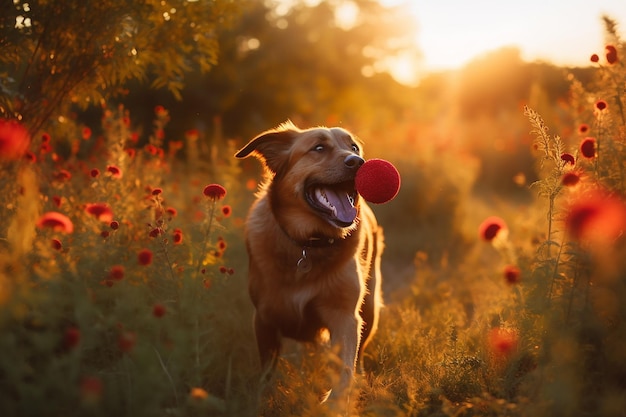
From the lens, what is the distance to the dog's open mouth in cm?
364

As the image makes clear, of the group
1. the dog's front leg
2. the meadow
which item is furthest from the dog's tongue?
the meadow

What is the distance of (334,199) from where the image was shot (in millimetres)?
3783

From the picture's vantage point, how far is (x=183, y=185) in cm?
675

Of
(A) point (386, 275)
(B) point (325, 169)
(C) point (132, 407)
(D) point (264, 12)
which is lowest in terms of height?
(A) point (386, 275)

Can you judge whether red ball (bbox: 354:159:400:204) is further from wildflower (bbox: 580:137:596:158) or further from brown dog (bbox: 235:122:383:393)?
wildflower (bbox: 580:137:596:158)

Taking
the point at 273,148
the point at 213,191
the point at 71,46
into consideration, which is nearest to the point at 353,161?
the point at 273,148

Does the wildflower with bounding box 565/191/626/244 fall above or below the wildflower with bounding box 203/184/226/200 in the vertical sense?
below

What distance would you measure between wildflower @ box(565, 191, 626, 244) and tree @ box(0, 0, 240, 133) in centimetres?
340

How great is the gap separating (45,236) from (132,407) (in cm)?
117

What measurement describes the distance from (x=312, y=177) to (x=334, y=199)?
8.5 inches

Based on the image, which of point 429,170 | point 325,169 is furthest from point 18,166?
point 429,170

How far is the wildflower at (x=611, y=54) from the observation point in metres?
3.14

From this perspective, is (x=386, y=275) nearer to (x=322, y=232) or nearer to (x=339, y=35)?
(x=322, y=232)

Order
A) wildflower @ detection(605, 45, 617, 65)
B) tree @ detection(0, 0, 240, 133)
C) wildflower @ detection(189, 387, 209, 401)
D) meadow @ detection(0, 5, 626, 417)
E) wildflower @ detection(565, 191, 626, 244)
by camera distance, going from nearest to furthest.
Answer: wildflower @ detection(189, 387, 209, 401), meadow @ detection(0, 5, 626, 417), wildflower @ detection(565, 191, 626, 244), wildflower @ detection(605, 45, 617, 65), tree @ detection(0, 0, 240, 133)
